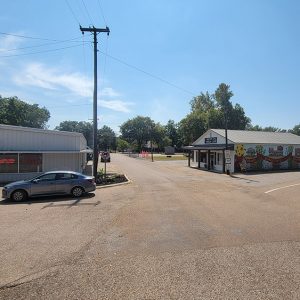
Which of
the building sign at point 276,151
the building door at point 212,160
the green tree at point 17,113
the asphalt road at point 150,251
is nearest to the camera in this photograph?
the asphalt road at point 150,251

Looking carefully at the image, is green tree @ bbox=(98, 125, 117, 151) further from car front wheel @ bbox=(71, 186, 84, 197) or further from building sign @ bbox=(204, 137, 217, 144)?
car front wheel @ bbox=(71, 186, 84, 197)

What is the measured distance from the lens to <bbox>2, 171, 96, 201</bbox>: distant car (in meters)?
17.7

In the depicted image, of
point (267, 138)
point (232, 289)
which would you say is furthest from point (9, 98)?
point (232, 289)

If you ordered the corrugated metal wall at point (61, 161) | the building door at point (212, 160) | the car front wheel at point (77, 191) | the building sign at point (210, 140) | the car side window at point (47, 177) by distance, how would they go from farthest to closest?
the building sign at point (210, 140) → the building door at point (212, 160) → the corrugated metal wall at point (61, 161) → the car front wheel at point (77, 191) → the car side window at point (47, 177)

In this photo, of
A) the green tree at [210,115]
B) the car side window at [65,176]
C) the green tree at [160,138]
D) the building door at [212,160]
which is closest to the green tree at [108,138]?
the green tree at [160,138]

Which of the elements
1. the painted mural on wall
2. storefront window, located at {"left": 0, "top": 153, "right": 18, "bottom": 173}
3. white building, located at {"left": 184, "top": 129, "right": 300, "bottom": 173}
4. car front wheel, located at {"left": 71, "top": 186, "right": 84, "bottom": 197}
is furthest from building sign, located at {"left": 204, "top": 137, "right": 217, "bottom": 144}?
car front wheel, located at {"left": 71, "top": 186, "right": 84, "bottom": 197}

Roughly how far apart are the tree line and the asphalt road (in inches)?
1665

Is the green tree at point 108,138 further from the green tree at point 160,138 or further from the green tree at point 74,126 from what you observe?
the green tree at point 160,138

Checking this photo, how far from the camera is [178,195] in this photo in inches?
766

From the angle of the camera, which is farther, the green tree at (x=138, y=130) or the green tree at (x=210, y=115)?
the green tree at (x=138, y=130)

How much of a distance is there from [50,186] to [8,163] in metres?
9.75

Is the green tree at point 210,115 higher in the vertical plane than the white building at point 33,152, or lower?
higher

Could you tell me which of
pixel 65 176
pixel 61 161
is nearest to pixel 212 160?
pixel 61 161

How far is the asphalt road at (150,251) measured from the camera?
6141 mm
